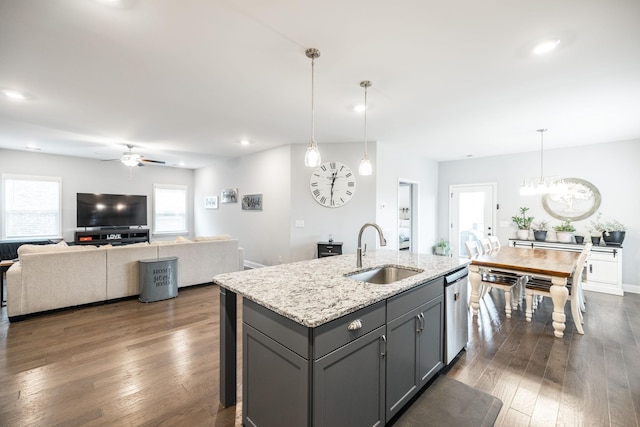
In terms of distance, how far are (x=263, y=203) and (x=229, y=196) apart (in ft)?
5.04

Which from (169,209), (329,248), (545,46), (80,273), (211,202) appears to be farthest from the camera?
(169,209)

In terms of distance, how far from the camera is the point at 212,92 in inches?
124

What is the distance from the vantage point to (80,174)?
7.01 m

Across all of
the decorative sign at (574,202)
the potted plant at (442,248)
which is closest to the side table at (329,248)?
the potted plant at (442,248)

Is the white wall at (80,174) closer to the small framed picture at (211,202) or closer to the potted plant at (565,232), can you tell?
the small framed picture at (211,202)

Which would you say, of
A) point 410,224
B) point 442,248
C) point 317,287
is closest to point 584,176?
point 442,248

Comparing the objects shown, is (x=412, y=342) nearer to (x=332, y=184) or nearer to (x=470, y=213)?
(x=332, y=184)

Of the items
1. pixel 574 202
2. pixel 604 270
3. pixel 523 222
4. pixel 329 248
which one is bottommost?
pixel 604 270

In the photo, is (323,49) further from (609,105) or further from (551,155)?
(551,155)

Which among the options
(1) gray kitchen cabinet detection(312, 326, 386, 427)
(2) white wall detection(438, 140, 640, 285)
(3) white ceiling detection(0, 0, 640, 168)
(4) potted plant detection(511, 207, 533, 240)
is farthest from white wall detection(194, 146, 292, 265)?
(4) potted plant detection(511, 207, 533, 240)

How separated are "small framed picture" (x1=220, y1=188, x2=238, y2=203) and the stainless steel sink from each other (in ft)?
16.9

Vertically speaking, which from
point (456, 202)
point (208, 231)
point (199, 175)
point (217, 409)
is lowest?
point (217, 409)

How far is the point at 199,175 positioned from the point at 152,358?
6.87 metres

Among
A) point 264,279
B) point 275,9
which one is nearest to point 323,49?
point 275,9
